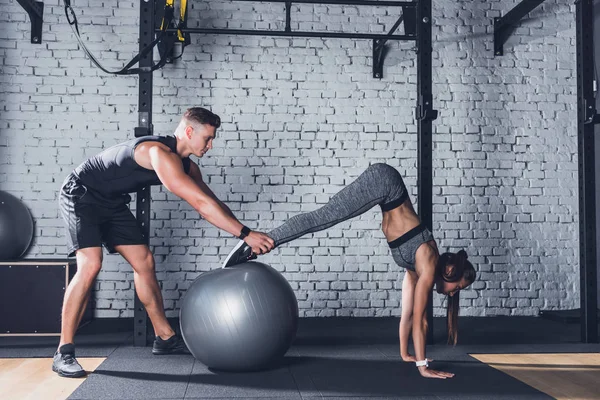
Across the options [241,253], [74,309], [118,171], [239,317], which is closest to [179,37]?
[118,171]

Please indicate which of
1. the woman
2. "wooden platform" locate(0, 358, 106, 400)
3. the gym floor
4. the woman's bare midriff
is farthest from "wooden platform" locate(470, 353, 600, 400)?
"wooden platform" locate(0, 358, 106, 400)

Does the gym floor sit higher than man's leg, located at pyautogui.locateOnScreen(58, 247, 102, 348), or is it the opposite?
man's leg, located at pyautogui.locateOnScreen(58, 247, 102, 348)

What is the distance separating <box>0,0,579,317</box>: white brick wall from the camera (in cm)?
479

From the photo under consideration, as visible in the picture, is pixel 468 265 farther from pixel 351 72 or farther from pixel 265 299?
pixel 351 72

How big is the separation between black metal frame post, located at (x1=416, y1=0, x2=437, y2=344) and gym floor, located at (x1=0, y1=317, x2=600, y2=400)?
1.87 feet

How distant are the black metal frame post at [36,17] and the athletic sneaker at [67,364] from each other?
3.00 metres

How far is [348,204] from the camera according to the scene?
3002mm

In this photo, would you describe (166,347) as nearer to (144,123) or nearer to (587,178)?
(144,123)

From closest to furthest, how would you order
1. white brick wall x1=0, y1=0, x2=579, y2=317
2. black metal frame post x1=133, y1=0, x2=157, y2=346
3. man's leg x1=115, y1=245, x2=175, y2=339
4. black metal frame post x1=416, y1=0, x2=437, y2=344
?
man's leg x1=115, y1=245, x2=175, y2=339 → black metal frame post x1=133, y1=0, x2=157, y2=346 → black metal frame post x1=416, y1=0, x2=437, y2=344 → white brick wall x1=0, y1=0, x2=579, y2=317

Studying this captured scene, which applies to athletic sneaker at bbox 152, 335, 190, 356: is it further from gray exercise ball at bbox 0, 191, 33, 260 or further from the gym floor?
gray exercise ball at bbox 0, 191, 33, 260

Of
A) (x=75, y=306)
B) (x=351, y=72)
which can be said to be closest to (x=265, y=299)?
(x=75, y=306)

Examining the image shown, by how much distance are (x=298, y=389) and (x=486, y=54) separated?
381cm

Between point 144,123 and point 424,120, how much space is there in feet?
6.28

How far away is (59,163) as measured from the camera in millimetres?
4770
